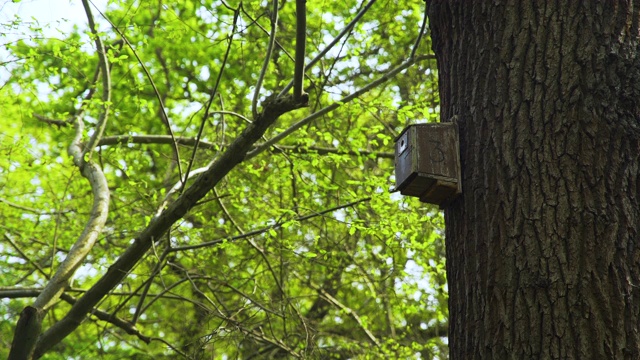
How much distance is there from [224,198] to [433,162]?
437cm

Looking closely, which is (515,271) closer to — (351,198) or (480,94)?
(480,94)

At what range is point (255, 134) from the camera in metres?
3.38

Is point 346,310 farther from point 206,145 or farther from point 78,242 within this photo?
point 78,242

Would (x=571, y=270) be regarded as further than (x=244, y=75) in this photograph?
No

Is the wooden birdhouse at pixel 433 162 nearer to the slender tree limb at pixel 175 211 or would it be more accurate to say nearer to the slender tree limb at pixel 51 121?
the slender tree limb at pixel 175 211

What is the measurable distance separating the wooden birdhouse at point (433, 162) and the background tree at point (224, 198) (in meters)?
1.82

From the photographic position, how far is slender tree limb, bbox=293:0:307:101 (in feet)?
8.87

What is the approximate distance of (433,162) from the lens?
7.39ft

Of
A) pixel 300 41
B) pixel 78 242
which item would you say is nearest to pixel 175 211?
pixel 78 242

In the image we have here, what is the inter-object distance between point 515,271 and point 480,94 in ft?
2.01

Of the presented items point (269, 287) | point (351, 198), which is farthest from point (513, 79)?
point (269, 287)

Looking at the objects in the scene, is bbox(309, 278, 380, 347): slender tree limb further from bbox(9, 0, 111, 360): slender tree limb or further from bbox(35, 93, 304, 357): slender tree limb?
bbox(35, 93, 304, 357): slender tree limb

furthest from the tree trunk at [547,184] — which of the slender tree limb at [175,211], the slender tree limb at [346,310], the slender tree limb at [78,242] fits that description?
the slender tree limb at [346,310]

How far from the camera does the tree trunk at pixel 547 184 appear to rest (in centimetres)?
178
